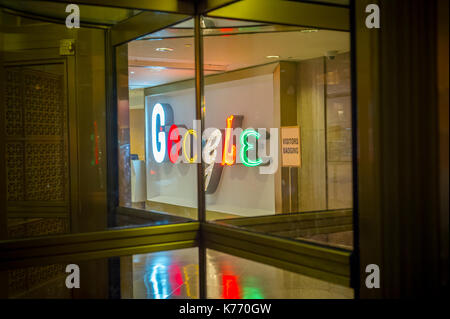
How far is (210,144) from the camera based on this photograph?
3947mm

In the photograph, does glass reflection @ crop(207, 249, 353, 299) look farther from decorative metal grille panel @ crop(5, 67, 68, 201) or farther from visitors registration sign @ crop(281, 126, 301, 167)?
decorative metal grille panel @ crop(5, 67, 68, 201)

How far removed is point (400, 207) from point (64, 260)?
7.21ft

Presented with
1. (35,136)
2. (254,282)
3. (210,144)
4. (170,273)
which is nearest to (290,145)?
(210,144)

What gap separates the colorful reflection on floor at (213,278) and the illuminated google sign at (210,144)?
0.63 metres

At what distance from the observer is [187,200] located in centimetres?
395

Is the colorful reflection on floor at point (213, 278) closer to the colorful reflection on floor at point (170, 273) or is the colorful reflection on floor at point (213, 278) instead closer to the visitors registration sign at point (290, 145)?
the colorful reflection on floor at point (170, 273)

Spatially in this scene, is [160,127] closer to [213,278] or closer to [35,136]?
[35,136]

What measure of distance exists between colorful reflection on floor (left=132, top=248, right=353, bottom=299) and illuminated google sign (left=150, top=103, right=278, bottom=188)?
0.63 m

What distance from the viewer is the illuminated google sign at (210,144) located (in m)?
3.90

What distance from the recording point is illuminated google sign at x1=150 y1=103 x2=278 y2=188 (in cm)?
390

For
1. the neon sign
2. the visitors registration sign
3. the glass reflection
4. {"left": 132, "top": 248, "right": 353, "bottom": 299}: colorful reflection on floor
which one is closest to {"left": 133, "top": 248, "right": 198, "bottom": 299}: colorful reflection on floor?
{"left": 132, "top": 248, "right": 353, "bottom": 299}: colorful reflection on floor

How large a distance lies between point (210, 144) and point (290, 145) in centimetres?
70

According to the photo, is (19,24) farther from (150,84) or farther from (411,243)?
(411,243)
